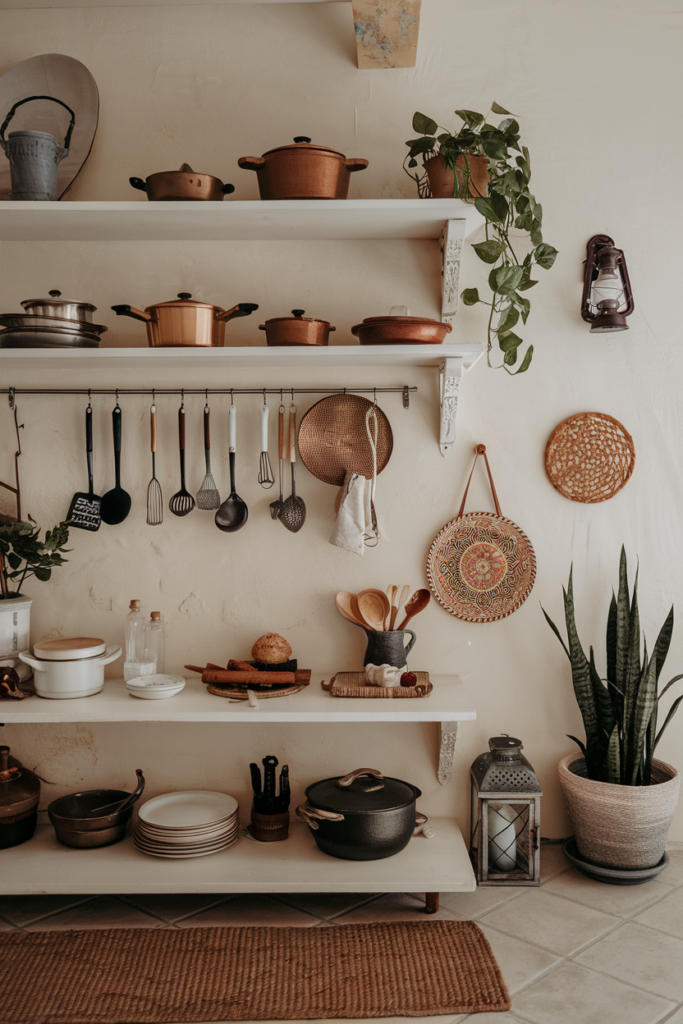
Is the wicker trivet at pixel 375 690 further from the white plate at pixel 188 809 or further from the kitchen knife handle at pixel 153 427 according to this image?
the kitchen knife handle at pixel 153 427

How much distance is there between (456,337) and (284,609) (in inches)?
38.0

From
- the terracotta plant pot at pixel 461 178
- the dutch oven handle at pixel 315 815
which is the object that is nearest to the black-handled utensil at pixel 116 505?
the dutch oven handle at pixel 315 815

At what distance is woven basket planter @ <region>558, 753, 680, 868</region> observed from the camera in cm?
223

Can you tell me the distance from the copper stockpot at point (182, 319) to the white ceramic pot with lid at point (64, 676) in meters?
0.89

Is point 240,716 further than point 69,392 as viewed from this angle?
No

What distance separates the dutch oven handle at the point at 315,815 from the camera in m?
2.12

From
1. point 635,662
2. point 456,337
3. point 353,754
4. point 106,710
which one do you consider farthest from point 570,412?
point 106,710

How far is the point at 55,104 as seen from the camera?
2453 mm

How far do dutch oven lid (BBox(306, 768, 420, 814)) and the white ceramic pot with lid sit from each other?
2.21 feet

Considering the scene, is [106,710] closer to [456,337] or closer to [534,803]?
[534,803]

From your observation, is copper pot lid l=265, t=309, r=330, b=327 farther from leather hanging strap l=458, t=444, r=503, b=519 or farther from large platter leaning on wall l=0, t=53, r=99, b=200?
large platter leaning on wall l=0, t=53, r=99, b=200

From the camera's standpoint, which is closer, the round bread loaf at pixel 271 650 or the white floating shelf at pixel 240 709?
the white floating shelf at pixel 240 709

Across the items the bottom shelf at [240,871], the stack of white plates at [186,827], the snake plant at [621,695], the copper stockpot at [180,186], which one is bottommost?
the bottom shelf at [240,871]

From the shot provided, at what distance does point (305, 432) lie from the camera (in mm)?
2449
